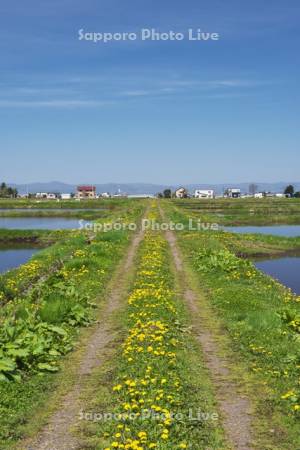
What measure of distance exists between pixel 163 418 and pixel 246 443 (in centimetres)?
143

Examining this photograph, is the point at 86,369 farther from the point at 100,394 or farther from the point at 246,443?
the point at 246,443

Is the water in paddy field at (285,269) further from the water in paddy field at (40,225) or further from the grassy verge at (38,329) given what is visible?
the water in paddy field at (40,225)

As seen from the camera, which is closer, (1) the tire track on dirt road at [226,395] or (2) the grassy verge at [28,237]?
(1) the tire track on dirt road at [226,395]

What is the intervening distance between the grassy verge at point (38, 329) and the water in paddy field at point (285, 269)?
11.6 metres

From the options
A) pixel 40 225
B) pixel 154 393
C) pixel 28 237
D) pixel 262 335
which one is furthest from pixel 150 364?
pixel 40 225

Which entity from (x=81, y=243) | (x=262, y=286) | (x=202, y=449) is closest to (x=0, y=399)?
(x=202, y=449)

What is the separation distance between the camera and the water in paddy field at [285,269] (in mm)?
32938

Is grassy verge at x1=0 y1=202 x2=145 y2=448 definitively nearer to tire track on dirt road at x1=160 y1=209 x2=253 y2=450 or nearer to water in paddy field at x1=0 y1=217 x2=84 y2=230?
tire track on dirt road at x1=160 y1=209 x2=253 y2=450

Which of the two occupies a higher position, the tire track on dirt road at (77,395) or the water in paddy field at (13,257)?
the tire track on dirt road at (77,395)

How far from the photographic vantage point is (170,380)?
1102cm

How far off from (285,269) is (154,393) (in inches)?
1177

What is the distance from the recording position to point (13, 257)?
4806cm

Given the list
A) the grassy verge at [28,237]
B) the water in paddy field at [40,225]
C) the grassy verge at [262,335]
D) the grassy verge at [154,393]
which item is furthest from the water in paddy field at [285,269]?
the water in paddy field at [40,225]

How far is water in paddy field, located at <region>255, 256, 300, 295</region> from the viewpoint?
32.9 m
